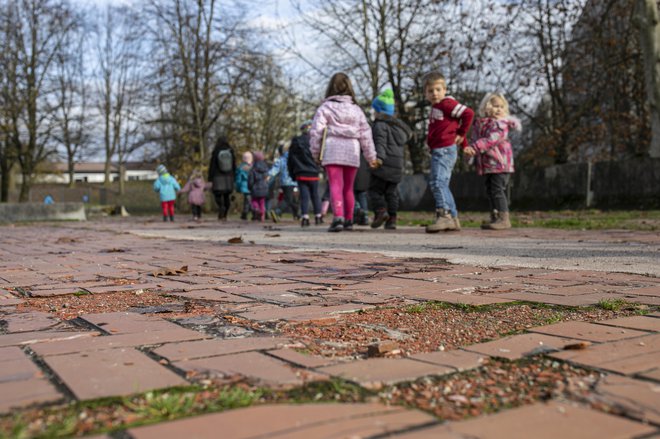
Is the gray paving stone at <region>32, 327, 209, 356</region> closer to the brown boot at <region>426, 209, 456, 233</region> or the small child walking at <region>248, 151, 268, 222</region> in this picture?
the brown boot at <region>426, 209, 456, 233</region>

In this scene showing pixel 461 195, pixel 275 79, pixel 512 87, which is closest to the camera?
pixel 461 195

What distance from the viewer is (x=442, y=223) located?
8539 mm

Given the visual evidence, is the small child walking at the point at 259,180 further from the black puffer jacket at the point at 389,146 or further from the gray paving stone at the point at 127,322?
the gray paving stone at the point at 127,322

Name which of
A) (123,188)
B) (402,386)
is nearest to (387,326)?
(402,386)

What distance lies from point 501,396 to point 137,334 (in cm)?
133

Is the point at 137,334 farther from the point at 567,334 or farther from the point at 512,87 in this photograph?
the point at 512,87

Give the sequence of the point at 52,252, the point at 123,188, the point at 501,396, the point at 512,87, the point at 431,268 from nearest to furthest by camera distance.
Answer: the point at 501,396 < the point at 431,268 < the point at 52,252 < the point at 512,87 < the point at 123,188

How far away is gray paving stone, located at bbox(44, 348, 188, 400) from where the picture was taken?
178cm

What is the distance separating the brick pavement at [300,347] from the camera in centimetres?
153

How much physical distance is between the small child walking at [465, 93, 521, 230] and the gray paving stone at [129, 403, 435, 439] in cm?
739

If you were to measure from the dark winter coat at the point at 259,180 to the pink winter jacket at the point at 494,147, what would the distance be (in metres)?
7.68

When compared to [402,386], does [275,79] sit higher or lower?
higher

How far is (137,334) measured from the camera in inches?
98.7

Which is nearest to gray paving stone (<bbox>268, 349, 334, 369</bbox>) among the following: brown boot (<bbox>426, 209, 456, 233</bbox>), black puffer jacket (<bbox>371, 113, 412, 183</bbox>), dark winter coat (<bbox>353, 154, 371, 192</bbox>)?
brown boot (<bbox>426, 209, 456, 233</bbox>)
